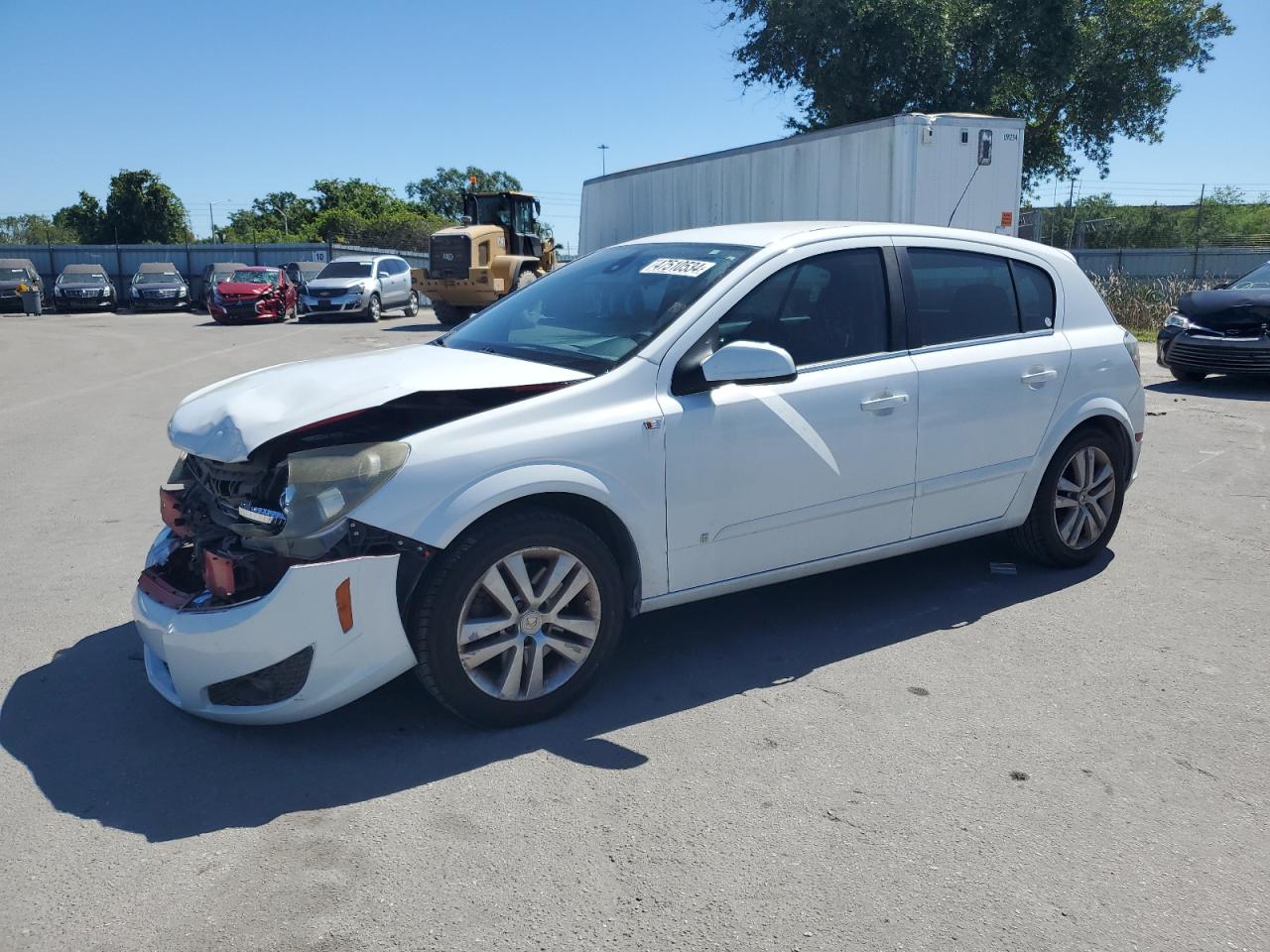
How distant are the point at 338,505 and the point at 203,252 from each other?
3945cm

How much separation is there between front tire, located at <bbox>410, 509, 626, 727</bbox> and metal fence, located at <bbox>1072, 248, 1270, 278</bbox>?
96.8ft

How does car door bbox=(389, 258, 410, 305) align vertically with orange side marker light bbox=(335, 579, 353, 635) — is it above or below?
above

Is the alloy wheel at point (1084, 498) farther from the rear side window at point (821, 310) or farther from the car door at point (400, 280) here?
the car door at point (400, 280)

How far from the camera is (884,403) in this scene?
4.59m

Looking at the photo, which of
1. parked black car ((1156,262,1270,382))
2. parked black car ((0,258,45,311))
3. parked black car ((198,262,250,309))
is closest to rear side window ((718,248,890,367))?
parked black car ((1156,262,1270,382))

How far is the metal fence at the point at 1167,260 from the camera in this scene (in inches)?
1187

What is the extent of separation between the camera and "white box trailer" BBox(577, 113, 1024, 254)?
45.2 feet

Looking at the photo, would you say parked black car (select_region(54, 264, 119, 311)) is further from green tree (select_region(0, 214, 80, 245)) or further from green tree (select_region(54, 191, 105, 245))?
green tree (select_region(0, 214, 80, 245))

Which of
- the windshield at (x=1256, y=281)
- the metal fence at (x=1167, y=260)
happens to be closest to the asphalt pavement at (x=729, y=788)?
the windshield at (x=1256, y=281)

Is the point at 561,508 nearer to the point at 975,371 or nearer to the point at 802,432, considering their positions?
the point at 802,432

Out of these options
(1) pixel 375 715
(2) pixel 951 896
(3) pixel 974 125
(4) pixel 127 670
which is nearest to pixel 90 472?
(4) pixel 127 670

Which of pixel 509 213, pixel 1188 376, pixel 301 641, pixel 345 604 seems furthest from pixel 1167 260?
pixel 301 641

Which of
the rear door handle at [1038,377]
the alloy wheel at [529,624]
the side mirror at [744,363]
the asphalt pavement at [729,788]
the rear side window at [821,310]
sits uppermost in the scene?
the rear side window at [821,310]

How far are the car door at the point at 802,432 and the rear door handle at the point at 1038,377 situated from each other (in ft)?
2.42
